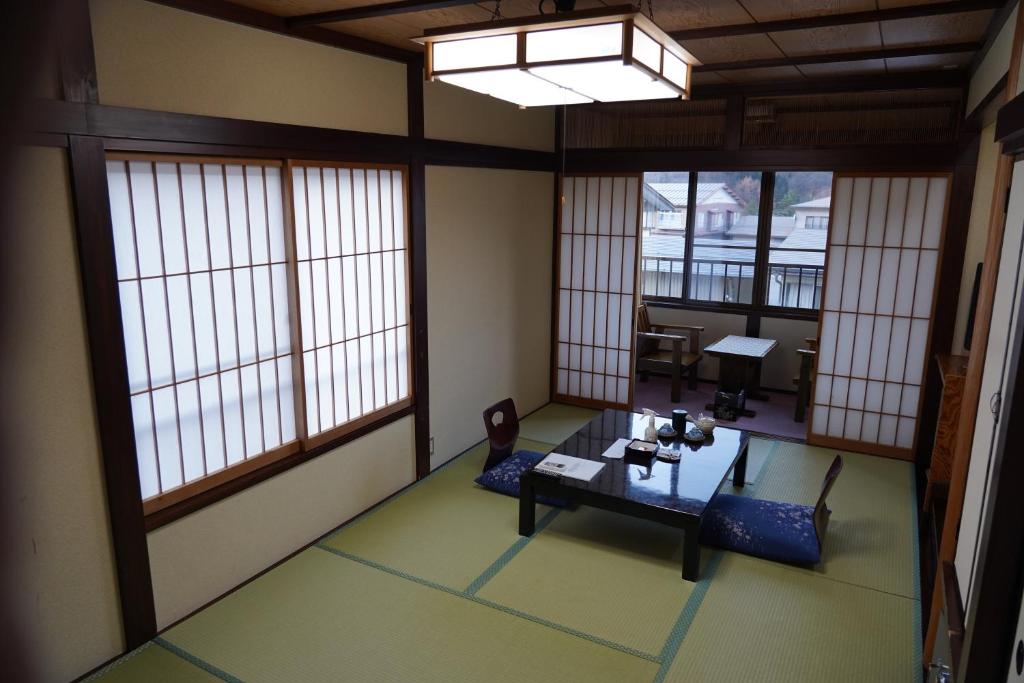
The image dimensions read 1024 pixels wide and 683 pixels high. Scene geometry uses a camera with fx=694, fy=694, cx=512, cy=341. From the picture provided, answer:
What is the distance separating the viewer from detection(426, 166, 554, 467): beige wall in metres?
5.02

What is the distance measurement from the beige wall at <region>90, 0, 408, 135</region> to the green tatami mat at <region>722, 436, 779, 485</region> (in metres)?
3.42

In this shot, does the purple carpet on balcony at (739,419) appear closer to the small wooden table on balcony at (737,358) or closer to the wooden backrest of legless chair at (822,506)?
the small wooden table on balcony at (737,358)

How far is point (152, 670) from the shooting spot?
9.78 ft

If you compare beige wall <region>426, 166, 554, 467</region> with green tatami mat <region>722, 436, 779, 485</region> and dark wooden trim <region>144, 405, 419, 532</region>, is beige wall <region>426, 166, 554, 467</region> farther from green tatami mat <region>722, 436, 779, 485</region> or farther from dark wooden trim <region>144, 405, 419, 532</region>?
green tatami mat <region>722, 436, 779, 485</region>

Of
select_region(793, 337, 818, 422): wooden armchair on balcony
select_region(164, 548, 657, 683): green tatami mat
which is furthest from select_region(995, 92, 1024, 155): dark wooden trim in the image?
select_region(793, 337, 818, 422): wooden armchair on balcony

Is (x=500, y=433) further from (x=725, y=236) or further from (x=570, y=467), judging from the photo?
(x=725, y=236)

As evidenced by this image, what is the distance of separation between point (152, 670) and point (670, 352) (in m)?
5.67

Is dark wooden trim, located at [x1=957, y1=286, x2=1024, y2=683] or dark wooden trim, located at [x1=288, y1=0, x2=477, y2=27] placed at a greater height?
dark wooden trim, located at [x1=288, y1=0, x2=477, y2=27]

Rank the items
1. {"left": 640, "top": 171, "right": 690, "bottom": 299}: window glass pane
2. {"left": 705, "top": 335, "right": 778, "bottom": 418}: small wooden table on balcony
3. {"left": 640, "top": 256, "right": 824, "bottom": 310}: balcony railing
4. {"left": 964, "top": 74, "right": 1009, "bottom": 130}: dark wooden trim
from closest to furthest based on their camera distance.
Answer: {"left": 964, "top": 74, "right": 1009, "bottom": 130}: dark wooden trim < {"left": 705, "top": 335, "right": 778, "bottom": 418}: small wooden table on balcony < {"left": 640, "top": 256, "right": 824, "bottom": 310}: balcony railing < {"left": 640, "top": 171, "right": 690, "bottom": 299}: window glass pane

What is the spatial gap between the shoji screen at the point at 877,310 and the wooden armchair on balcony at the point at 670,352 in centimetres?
142

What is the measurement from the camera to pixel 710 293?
7.70 metres

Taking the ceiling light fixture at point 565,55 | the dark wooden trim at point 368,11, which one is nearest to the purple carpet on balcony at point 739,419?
the ceiling light fixture at point 565,55

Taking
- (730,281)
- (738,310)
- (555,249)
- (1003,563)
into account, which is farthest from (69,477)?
(730,281)

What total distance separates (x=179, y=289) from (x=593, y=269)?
4.01 m
